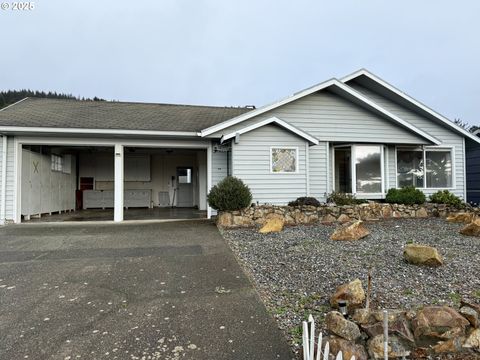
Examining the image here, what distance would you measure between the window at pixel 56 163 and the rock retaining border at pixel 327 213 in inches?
319

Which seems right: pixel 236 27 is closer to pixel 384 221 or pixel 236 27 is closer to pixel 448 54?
pixel 384 221

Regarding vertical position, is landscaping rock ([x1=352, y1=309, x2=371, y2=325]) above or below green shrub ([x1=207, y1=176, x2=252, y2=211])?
below

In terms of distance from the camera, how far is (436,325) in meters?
2.90

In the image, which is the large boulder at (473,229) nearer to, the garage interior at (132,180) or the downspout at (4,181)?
the garage interior at (132,180)

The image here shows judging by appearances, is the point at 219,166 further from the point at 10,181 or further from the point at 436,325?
the point at 436,325

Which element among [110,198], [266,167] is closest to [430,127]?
[266,167]

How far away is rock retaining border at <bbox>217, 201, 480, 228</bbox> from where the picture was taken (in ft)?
28.9

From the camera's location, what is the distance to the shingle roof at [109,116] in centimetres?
1002

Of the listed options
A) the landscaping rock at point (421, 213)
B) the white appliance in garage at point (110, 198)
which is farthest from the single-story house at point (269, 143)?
the landscaping rock at point (421, 213)

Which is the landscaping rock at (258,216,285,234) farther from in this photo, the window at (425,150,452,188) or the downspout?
the downspout

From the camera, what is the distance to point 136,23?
15.9 meters

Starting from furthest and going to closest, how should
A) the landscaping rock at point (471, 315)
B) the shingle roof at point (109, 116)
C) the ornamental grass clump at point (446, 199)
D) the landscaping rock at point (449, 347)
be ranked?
the ornamental grass clump at point (446, 199) → the shingle roof at point (109, 116) → the landscaping rock at point (471, 315) → the landscaping rock at point (449, 347)

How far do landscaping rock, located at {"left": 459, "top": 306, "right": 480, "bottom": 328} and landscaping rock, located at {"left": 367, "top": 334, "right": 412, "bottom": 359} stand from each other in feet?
2.35

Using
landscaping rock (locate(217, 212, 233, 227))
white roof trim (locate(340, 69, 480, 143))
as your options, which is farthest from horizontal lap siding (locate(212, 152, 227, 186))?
white roof trim (locate(340, 69, 480, 143))
